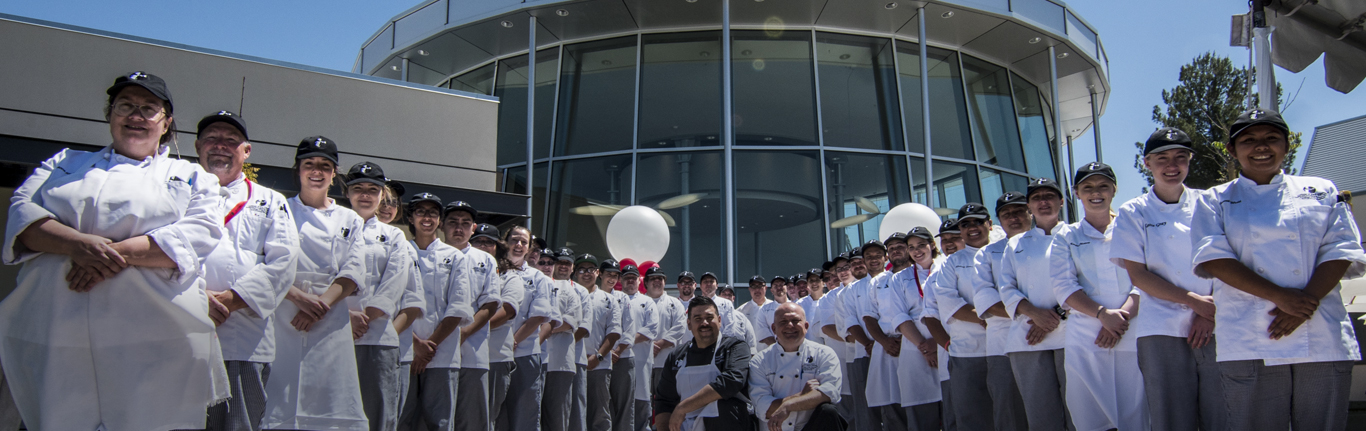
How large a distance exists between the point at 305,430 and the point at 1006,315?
4.05 metres

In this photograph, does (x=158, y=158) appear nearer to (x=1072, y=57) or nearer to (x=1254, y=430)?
(x=1254, y=430)

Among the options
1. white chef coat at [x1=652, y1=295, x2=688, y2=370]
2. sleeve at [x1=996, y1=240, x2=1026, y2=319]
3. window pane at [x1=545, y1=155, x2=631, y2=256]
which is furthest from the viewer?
window pane at [x1=545, y1=155, x2=631, y2=256]

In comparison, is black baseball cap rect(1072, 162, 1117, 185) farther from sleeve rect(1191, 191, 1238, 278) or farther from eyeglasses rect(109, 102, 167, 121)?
eyeglasses rect(109, 102, 167, 121)

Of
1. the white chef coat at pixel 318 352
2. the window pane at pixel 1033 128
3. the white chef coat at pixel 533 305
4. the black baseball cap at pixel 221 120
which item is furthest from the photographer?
the window pane at pixel 1033 128

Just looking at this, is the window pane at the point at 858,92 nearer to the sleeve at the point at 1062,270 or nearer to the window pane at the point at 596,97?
the window pane at the point at 596,97

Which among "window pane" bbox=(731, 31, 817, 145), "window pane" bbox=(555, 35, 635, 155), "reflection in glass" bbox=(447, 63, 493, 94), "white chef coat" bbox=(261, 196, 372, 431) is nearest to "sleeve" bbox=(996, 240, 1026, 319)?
"white chef coat" bbox=(261, 196, 372, 431)

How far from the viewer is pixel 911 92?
47.8ft

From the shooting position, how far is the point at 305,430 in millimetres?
3455

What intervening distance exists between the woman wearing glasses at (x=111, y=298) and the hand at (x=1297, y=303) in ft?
12.8

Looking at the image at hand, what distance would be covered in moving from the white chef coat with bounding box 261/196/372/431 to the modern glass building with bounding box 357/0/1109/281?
884 centimetres

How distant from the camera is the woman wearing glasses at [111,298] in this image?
2.46 m

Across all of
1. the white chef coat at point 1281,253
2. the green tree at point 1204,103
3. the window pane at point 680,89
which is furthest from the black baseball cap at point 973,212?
the green tree at point 1204,103

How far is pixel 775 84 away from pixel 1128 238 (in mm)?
10657

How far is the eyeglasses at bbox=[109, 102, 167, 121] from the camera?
111 inches
